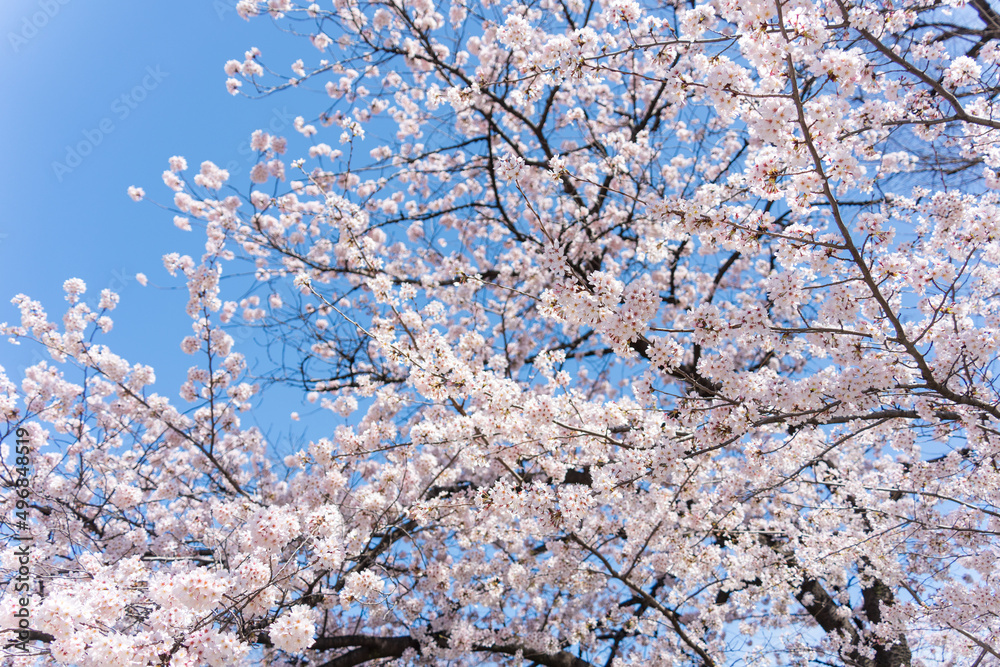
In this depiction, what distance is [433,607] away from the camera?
6109mm

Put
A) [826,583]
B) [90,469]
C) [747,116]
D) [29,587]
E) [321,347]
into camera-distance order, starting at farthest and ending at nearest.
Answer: [321,347] → [826,583] → [90,469] → [29,587] → [747,116]

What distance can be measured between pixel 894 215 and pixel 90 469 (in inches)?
319

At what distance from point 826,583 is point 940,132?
5454 mm

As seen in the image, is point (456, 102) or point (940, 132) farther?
point (456, 102)

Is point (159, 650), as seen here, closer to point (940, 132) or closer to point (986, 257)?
point (986, 257)

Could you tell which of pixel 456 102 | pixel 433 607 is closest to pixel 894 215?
pixel 456 102

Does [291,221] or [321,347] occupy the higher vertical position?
[291,221]

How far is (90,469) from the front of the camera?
5.84 meters

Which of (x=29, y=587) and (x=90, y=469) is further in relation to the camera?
(x=90, y=469)

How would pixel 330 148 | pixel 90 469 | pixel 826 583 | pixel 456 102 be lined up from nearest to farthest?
pixel 456 102, pixel 90 469, pixel 826 583, pixel 330 148

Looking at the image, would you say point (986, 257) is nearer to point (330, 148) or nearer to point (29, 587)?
point (29, 587)

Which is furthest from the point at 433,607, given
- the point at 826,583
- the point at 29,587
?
the point at 826,583

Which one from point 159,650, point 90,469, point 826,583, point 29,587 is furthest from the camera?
point 826,583

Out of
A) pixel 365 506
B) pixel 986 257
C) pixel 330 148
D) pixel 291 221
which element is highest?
pixel 330 148
